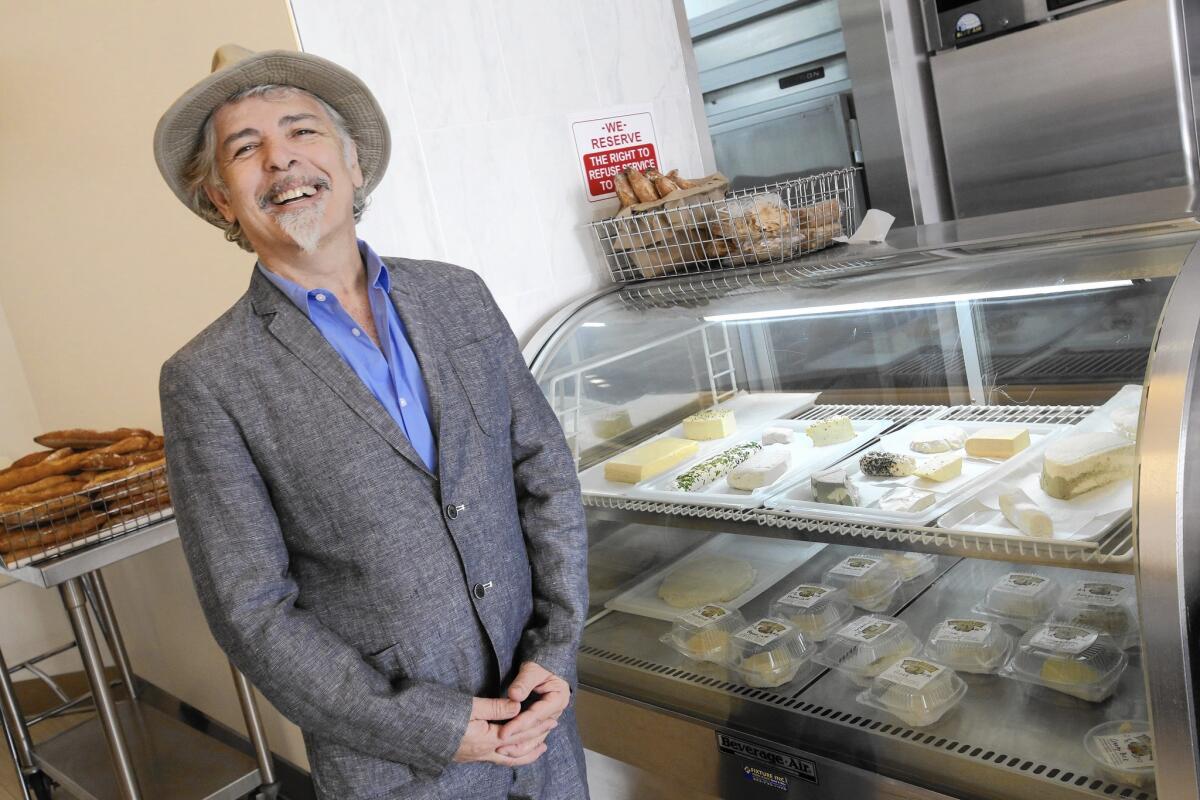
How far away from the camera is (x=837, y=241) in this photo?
2.24 m

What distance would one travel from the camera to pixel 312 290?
1.50 metres

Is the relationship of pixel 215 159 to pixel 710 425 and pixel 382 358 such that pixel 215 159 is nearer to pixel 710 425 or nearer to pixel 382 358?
pixel 382 358

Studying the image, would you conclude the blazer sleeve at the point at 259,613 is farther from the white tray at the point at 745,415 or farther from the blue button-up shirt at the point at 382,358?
the white tray at the point at 745,415

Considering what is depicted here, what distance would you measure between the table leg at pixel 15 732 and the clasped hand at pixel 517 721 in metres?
2.34

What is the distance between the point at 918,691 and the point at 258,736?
194 centimetres

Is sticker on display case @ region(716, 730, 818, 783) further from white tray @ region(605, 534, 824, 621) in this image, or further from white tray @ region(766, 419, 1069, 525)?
white tray @ region(766, 419, 1069, 525)

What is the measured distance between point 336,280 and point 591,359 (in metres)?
0.89

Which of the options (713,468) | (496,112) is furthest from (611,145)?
(713,468)

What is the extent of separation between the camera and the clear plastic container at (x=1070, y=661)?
145 centimetres

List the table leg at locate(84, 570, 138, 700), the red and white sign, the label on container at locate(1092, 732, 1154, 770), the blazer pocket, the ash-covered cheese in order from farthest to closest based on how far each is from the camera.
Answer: the table leg at locate(84, 570, 138, 700) < the red and white sign < the ash-covered cheese < the blazer pocket < the label on container at locate(1092, 732, 1154, 770)

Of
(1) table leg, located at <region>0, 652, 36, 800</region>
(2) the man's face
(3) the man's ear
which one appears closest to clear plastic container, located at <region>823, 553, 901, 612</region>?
(2) the man's face

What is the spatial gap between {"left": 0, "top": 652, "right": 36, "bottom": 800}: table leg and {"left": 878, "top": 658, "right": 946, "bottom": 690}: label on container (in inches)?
109

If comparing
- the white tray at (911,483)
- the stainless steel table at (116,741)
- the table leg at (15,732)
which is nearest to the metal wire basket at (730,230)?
the white tray at (911,483)

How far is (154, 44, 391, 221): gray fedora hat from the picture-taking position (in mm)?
1490
